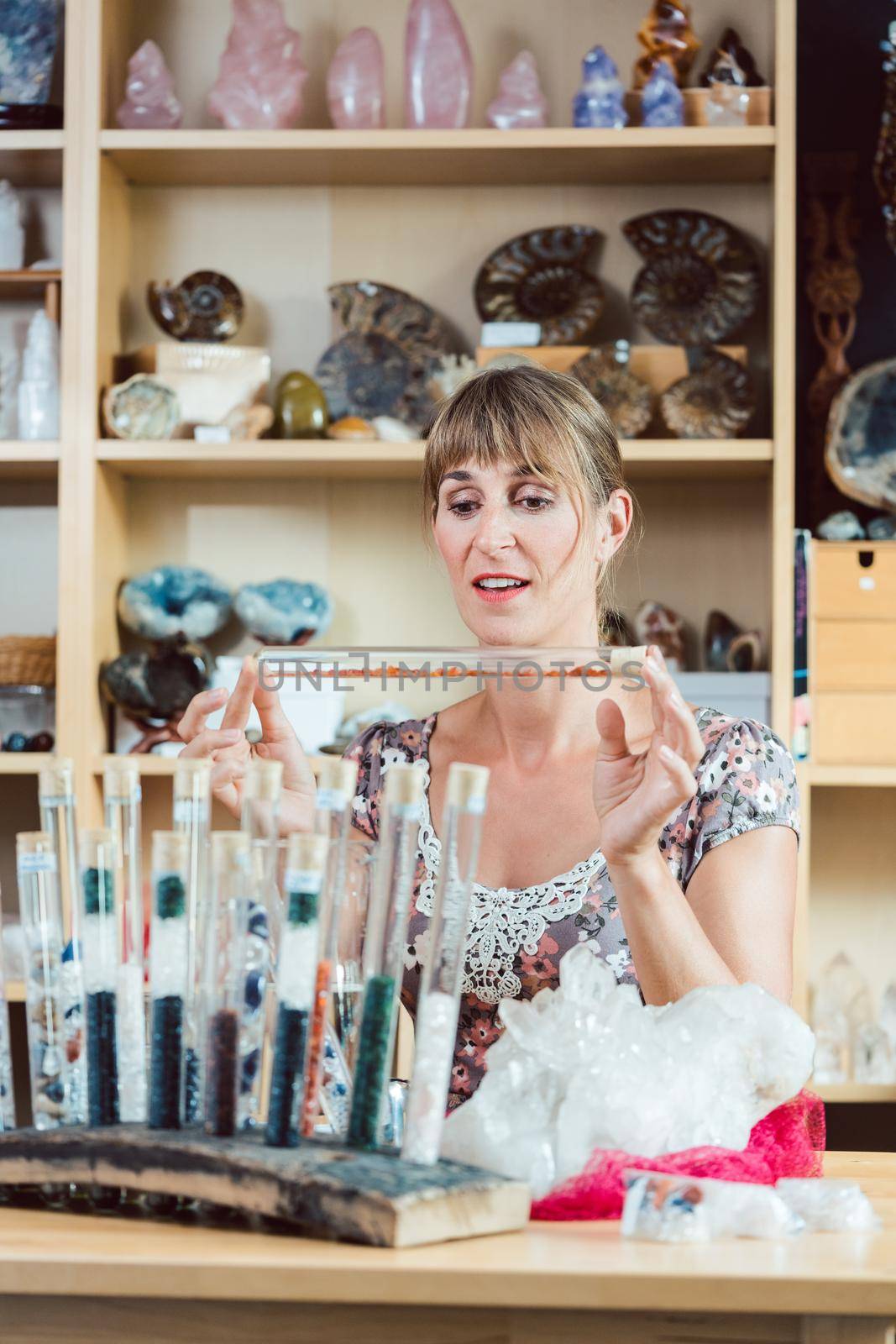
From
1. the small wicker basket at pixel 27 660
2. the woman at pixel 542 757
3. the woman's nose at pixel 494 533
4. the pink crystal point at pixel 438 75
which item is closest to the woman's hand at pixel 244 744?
the woman at pixel 542 757

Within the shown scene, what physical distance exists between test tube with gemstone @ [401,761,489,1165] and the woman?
1.34 ft

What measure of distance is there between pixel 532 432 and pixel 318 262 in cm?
146

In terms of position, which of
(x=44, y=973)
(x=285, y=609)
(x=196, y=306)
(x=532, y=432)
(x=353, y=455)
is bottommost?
(x=44, y=973)

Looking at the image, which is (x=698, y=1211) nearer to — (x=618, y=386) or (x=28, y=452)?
(x=618, y=386)

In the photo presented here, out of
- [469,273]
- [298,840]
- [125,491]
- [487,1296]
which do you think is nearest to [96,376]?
[125,491]

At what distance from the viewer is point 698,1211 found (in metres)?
0.75

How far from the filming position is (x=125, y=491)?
279 cm

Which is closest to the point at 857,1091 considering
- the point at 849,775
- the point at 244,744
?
the point at 849,775

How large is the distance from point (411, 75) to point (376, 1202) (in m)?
2.29

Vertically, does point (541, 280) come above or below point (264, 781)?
above

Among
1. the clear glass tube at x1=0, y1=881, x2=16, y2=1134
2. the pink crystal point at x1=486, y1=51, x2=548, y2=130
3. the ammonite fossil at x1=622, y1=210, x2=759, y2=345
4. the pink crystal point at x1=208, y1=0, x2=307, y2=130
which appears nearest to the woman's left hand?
the clear glass tube at x1=0, y1=881, x2=16, y2=1134

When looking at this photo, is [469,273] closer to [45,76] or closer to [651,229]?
[651,229]

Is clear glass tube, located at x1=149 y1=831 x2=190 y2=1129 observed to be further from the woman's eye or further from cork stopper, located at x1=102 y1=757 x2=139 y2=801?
the woman's eye

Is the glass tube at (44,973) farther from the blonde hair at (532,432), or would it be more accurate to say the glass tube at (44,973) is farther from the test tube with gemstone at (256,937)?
the blonde hair at (532,432)
